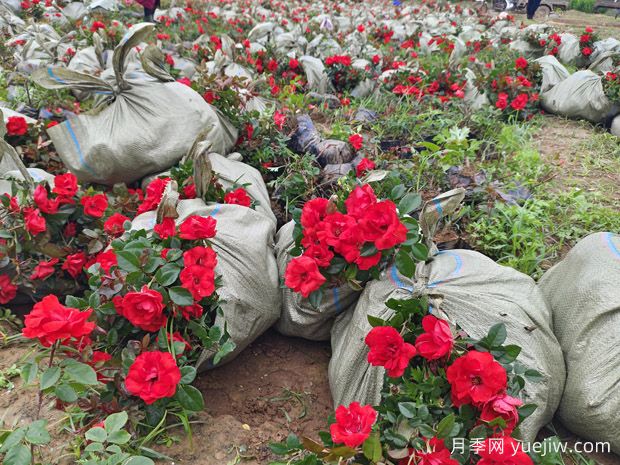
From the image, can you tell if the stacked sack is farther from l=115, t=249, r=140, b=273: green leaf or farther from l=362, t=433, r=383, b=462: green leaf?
l=362, t=433, r=383, b=462: green leaf

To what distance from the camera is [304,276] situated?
4.84ft

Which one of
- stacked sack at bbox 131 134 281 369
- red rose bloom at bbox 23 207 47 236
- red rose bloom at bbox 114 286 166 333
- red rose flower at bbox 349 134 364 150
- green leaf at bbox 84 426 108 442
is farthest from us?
red rose flower at bbox 349 134 364 150

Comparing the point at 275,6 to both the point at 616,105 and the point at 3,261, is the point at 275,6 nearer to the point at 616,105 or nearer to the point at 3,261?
the point at 616,105

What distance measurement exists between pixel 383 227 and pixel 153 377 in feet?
2.51

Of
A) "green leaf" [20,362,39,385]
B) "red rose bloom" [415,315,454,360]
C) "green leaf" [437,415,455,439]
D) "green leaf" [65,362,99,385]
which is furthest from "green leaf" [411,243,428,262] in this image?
"green leaf" [20,362,39,385]

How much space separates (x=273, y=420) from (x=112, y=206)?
122 cm

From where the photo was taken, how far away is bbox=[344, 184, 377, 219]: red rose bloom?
143 cm

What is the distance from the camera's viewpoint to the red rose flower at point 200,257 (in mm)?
1384

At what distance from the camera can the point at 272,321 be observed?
1.81m

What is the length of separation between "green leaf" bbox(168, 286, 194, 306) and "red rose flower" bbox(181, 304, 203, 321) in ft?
0.29

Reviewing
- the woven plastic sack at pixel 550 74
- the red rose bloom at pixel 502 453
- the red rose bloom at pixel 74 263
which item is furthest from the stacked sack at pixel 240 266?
the woven plastic sack at pixel 550 74

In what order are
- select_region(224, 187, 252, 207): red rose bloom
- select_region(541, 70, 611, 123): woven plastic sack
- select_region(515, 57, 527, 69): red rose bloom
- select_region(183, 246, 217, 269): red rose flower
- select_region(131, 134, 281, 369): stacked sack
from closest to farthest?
select_region(183, 246, 217, 269): red rose flower → select_region(131, 134, 281, 369): stacked sack → select_region(224, 187, 252, 207): red rose bloom → select_region(541, 70, 611, 123): woven plastic sack → select_region(515, 57, 527, 69): red rose bloom

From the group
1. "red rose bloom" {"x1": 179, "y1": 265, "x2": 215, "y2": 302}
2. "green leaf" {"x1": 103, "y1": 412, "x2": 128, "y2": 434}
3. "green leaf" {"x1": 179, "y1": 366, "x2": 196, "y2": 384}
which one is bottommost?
"green leaf" {"x1": 179, "y1": 366, "x2": 196, "y2": 384}

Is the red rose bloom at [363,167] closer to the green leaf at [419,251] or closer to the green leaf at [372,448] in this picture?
the green leaf at [419,251]
